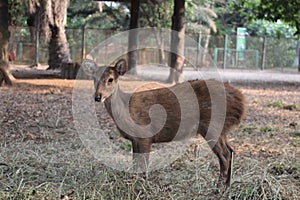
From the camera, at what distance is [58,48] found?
19.8 metres

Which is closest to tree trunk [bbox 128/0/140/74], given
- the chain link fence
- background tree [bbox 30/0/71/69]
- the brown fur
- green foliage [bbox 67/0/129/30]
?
background tree [bbox 30/0/71/69]

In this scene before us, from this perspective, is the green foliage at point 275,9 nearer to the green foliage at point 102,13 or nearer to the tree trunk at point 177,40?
the tree trunk at point 177,40

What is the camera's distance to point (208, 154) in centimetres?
587

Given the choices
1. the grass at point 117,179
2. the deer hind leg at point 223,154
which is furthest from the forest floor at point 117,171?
the deer hind leg at point 223,154

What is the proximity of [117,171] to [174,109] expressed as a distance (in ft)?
3.00

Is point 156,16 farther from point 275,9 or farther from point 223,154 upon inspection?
point 223,154

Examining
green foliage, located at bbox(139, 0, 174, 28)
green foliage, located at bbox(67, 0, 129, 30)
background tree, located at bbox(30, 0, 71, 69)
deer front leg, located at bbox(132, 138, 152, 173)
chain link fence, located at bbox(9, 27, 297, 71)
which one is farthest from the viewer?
green foliage, located at bbox(139, 0, 174, 28)

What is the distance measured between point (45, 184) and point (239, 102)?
6.97 ft

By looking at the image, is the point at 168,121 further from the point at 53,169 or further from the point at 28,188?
the point at 28,188

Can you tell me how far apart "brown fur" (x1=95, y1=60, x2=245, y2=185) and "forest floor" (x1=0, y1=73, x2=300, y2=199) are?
0.26 m

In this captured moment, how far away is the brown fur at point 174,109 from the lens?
486 cm

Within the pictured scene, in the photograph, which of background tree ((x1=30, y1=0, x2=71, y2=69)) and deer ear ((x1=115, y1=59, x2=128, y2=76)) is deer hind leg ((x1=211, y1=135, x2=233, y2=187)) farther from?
background tree ((x1=30, y1=0, x2=71, y2=69))

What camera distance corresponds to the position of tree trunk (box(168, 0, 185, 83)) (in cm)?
1473

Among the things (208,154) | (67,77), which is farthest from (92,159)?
(67,77)
